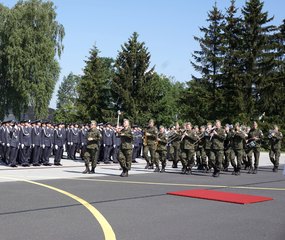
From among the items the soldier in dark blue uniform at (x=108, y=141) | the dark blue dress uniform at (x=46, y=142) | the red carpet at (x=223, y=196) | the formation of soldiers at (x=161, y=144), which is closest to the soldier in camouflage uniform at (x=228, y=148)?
the formation of soldiers at (x=161, y=144)

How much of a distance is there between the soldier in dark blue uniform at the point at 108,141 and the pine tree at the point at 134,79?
25.8 meters

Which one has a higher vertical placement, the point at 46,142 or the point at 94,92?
the point at 94,92

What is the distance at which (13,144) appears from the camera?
1852 cm

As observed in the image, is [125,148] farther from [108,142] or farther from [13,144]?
[108,142]

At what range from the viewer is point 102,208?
29.3 ft

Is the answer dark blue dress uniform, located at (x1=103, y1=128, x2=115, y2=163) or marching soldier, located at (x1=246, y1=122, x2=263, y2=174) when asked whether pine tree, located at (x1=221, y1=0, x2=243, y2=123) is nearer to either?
dark blue dress uniform, located at (x1=103, y1=128, x2=115, y2=163)

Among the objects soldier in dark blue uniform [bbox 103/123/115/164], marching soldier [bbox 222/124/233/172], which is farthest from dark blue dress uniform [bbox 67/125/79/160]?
marching soldier [bbox 222/124/233/172]

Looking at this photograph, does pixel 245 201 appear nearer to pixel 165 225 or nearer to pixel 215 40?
pixel 165 225

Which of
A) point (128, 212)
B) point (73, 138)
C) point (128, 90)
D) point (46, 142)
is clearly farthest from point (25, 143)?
point (128, 90)

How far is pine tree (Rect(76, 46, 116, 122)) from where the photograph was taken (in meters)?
52.4

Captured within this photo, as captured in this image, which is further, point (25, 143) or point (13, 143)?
point (25, 143)

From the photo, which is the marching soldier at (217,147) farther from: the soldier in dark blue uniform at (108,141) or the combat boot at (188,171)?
the soldier in dark blue uniform at (108,141)

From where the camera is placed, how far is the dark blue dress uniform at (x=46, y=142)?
19419 millimetres

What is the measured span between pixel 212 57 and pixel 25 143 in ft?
103
